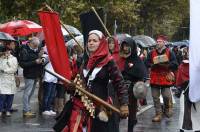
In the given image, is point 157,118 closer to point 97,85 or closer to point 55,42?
point 97,85

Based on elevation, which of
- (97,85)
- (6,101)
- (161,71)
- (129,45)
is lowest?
(6,101)

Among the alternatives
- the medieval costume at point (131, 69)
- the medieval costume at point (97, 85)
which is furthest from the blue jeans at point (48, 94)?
the medieval costume at point (97, 85)

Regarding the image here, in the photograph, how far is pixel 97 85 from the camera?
23.5 ft

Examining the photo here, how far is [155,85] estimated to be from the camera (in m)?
13.5

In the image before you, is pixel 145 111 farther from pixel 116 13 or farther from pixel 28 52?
pixel 116 13

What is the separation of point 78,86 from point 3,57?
6331mm

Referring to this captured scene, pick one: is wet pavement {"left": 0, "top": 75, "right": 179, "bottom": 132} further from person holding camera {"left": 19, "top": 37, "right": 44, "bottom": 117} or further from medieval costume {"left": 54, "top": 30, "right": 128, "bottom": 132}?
medieval costume {"left": 54, "top": 30, "right": 128, "bottom": 132}

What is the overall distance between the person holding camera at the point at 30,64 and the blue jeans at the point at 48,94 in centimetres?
41

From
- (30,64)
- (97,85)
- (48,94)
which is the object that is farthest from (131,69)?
(97,85)

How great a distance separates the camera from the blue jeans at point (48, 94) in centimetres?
1362

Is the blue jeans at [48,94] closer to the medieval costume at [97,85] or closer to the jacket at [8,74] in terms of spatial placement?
the jacket at [8,74]

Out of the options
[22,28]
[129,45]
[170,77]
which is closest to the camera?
[129,45]

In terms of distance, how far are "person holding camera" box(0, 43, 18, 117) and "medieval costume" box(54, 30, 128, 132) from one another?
234 inches

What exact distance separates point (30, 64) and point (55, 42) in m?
5.99
